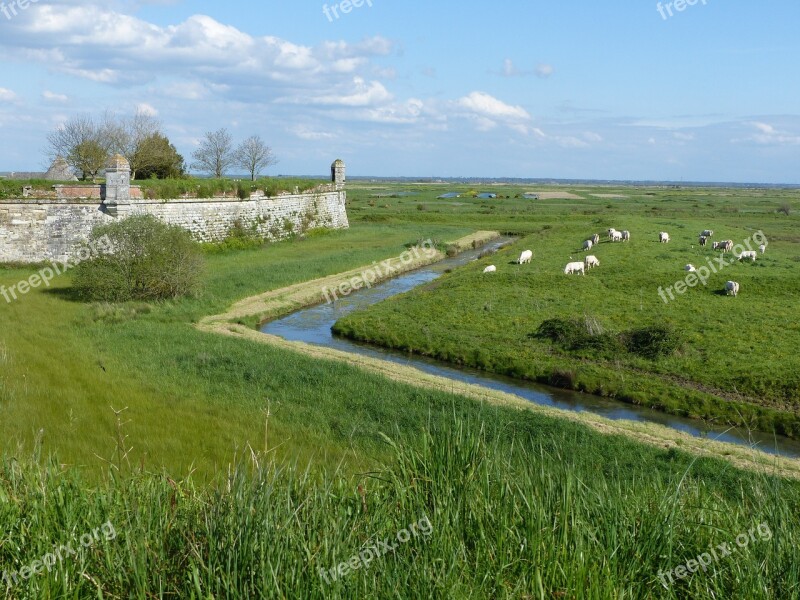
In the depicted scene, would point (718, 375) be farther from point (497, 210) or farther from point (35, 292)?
point (497, 210)

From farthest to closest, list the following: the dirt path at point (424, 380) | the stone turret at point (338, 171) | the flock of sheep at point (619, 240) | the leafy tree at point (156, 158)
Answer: the stone turret at point (338, 171) → the leafy tree at point (156, 158) → the flock of sheep at point (619, 240) → the dirt path at point (424, 380)

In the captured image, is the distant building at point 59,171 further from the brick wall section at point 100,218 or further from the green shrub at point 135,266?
the green shrub at point 135,266

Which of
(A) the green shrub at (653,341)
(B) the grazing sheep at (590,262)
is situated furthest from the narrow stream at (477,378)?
(B) the grazing sheep at (590,262)

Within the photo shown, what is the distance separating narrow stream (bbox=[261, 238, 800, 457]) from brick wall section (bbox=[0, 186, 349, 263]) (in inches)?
429

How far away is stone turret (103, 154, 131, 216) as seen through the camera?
103 feet

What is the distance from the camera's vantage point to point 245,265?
3444cm

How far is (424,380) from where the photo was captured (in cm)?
1702

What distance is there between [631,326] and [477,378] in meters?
5.98
